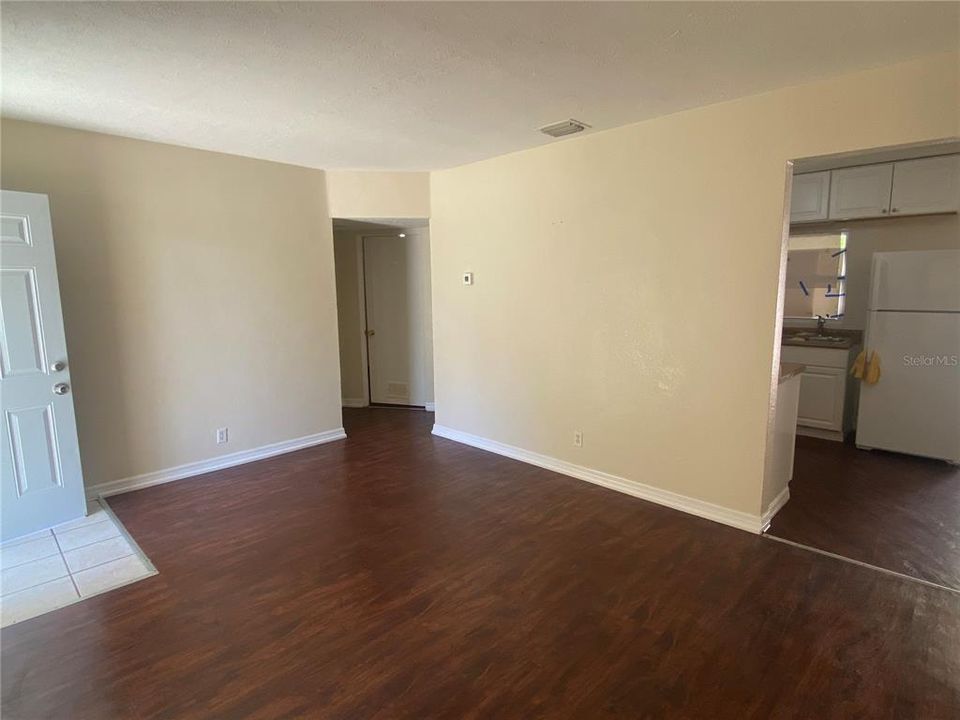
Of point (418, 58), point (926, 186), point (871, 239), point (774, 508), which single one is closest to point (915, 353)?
point (871, 239)

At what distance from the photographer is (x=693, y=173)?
2.99 m

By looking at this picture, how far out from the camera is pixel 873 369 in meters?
4.22

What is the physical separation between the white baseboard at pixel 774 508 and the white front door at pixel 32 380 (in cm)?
439

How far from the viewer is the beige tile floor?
241 cm

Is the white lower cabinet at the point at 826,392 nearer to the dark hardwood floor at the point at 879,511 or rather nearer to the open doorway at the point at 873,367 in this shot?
the open doorway at the point at 873,367

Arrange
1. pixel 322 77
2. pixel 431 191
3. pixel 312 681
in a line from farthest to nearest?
1. pixel 431 191
2. pixel 322 77
3. pixel 312 681

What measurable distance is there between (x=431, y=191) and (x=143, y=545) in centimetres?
361

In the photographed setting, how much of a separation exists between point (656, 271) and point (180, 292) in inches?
140

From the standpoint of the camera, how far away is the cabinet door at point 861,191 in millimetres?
4230

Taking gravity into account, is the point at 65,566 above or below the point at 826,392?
below

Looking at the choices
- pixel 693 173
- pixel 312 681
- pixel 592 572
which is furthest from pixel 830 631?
pixel 693 173

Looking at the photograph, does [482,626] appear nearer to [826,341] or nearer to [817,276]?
[826,341]

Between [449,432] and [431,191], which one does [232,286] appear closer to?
[431,191]

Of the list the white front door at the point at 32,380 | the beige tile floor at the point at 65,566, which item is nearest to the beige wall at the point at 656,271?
the beige tile floor at the point at 65,566
